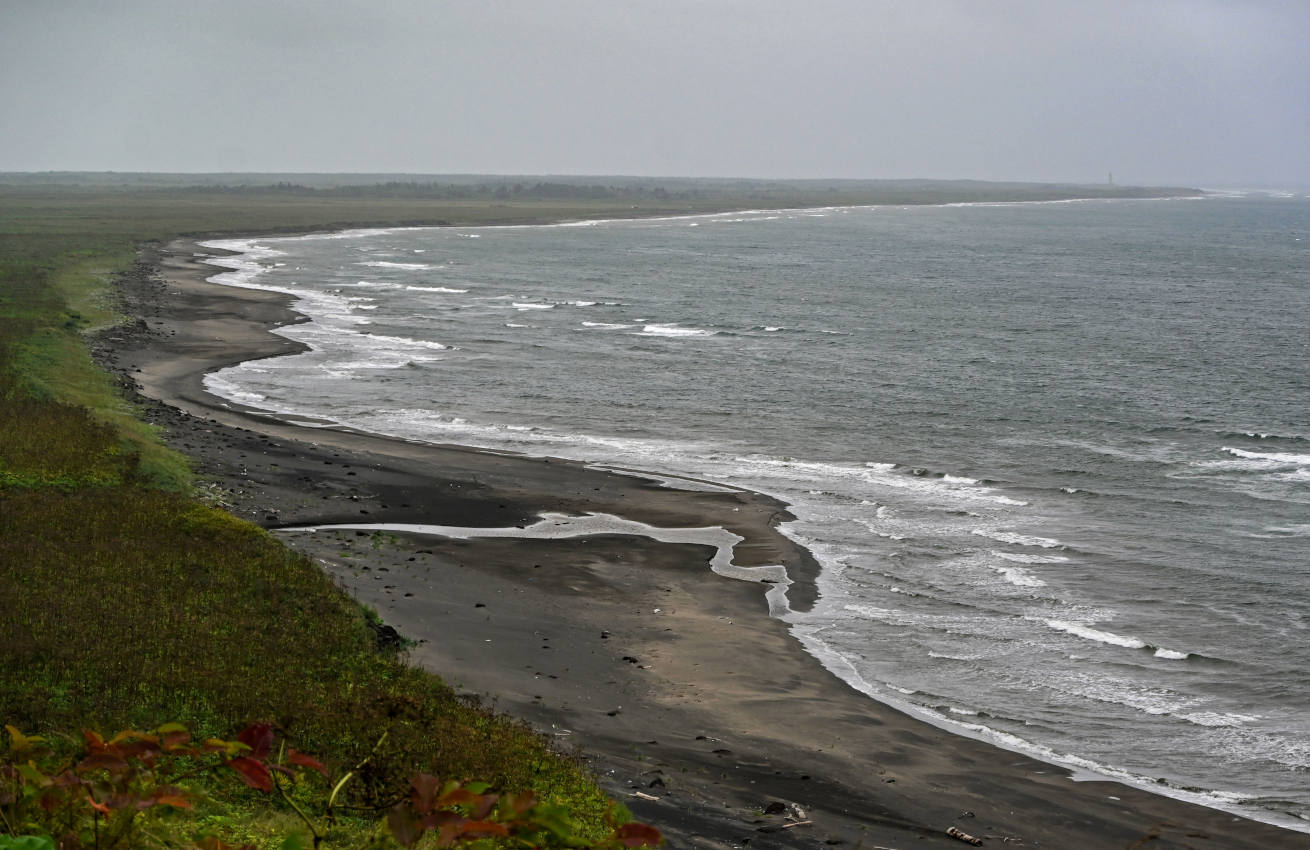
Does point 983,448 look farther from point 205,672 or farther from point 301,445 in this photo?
point 205,672

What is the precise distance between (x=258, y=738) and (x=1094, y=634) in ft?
92.2

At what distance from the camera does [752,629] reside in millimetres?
29438

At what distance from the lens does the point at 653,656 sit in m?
27.2

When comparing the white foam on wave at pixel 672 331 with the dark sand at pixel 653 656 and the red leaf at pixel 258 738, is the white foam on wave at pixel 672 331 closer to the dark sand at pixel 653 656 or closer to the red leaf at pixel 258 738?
the dark sand at pixel 653 656

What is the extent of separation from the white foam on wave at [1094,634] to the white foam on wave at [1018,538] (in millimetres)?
6806

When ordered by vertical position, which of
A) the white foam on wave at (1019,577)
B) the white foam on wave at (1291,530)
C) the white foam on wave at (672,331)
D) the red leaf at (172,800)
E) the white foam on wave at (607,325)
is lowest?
the white foam on wave at (1019,577)

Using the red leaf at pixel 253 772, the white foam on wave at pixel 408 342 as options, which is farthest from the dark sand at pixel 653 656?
the white foam on wave at pixel 408 342

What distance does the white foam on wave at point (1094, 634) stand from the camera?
29.5 meters

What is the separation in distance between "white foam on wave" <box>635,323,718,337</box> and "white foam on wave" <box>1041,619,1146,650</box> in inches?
2213

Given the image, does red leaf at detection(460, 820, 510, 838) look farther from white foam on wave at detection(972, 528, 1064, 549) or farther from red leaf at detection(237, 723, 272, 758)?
white foam on wave at detection(972, 528, 1064, 549)

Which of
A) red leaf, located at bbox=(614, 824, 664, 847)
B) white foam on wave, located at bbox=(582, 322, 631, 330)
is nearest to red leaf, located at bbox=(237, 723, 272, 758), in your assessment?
red leaf, located at bbox=(614, 824, 664, 847)

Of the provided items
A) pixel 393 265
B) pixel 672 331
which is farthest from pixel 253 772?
pixel 393 265

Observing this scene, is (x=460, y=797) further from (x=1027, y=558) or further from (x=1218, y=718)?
(x=1027, y=558)

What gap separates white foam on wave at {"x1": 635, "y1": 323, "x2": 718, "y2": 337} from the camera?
281 ft
